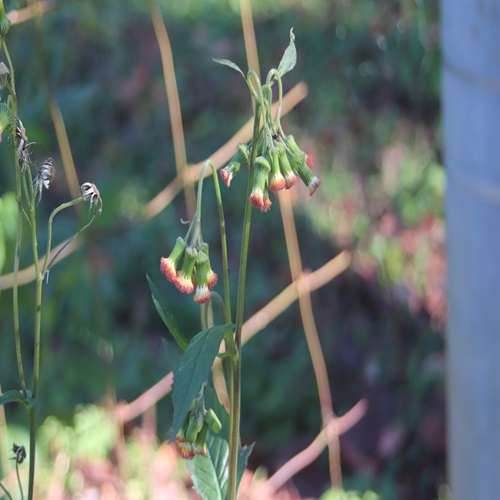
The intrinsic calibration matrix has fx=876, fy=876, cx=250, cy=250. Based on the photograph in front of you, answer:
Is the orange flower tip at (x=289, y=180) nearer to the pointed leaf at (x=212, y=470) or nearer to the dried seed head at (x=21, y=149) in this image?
the dried seed head at (x=21, y=149)

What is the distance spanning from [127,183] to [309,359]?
899 millimetres

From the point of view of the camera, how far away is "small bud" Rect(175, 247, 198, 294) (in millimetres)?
636

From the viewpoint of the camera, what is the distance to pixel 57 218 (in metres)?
2.46

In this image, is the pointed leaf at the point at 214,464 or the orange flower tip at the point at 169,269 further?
the pointed leaf at the point at 214,464

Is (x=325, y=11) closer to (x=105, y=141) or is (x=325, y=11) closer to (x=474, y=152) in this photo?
(x=105, y=141)

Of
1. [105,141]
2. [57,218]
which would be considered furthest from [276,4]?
[57,218]

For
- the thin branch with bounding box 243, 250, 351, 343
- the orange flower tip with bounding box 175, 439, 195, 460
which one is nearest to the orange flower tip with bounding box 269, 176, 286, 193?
the orange flower tip with bounding box 175, 439, 195, 460

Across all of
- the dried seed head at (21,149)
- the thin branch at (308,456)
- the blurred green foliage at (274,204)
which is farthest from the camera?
the blurred green foliage at (274,204)

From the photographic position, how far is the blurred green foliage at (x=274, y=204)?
192 centimetres

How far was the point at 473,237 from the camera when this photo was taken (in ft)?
4.20

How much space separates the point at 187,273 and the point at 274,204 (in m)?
1.89

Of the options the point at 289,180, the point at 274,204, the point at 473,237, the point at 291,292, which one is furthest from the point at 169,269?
the point at 274,204

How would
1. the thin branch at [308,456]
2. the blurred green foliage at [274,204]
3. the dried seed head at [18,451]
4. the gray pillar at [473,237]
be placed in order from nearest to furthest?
the dried seed head at [18,451] < the gray pillar at [473,237] < the thin branch at [308,456] < the blurred green foliage at [274,204]

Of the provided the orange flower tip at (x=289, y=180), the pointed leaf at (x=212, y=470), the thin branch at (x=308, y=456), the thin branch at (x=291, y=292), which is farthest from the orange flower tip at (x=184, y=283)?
the thin branch at (x=291, y=292)
